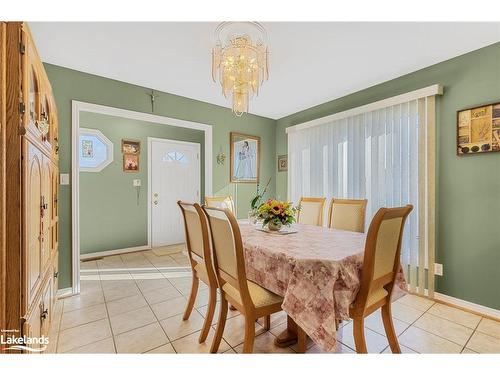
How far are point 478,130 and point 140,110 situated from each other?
136 inches

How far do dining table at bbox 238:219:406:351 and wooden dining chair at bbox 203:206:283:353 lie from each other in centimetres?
9

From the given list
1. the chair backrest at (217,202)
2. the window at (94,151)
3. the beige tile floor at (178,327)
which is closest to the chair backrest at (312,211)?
the chair backrest at (217,202)

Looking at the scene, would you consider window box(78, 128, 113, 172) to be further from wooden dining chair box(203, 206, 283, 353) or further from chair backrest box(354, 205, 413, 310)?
chair backrest box(354, 205, 413, 310)

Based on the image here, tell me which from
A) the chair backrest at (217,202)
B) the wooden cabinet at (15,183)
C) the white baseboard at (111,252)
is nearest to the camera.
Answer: the wooden cabinet at (15,183)

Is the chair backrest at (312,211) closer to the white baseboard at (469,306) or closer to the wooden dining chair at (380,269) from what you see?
the wooden dining chair at (380,269)

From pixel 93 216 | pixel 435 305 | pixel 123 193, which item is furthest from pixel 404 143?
pixel 93 216

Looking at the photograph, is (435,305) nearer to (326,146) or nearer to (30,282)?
(326,146)

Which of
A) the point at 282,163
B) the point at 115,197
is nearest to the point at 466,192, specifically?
the point at 282,163

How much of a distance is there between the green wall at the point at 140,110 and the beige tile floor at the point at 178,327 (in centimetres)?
60

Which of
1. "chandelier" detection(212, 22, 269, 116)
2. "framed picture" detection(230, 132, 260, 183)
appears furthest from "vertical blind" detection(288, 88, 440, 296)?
"chandelier" detection(212, 22, 269, 116)

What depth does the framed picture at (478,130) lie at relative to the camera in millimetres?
2031

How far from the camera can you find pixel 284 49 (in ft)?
7.08

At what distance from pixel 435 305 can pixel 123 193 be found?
4.39 meters

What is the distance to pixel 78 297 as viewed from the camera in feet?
8.00
